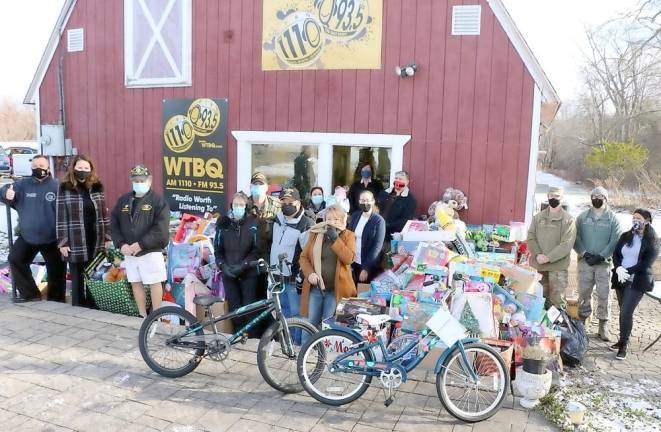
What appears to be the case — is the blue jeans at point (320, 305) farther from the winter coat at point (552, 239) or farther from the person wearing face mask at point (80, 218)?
the person wearing face mask at point (80, 218)

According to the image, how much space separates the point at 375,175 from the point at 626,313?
3691 millimetres

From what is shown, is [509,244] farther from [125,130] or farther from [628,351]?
[125,130]

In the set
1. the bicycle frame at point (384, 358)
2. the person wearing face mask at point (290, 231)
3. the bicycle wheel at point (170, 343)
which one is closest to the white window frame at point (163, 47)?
the person wearing face mask at point (290, 231)

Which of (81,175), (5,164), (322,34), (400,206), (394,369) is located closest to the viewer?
(394,369)

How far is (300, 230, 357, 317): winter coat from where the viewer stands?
18.6 feet

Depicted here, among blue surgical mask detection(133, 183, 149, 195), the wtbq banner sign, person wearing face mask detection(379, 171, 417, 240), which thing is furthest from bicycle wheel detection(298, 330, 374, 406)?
the wtbq banner sign

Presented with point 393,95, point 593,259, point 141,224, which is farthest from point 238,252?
point 593,259

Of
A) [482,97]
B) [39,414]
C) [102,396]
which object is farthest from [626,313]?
[39,414]

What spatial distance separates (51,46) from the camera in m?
10.4

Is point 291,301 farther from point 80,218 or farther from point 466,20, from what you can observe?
point 466,20

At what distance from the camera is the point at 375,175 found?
8508mm

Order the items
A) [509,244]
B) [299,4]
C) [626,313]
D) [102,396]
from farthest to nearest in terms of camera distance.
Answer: [299,4] < [509,244] < [626,313] < [102,396]

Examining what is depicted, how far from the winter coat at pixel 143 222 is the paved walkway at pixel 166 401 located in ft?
3.59

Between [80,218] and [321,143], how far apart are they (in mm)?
3488
